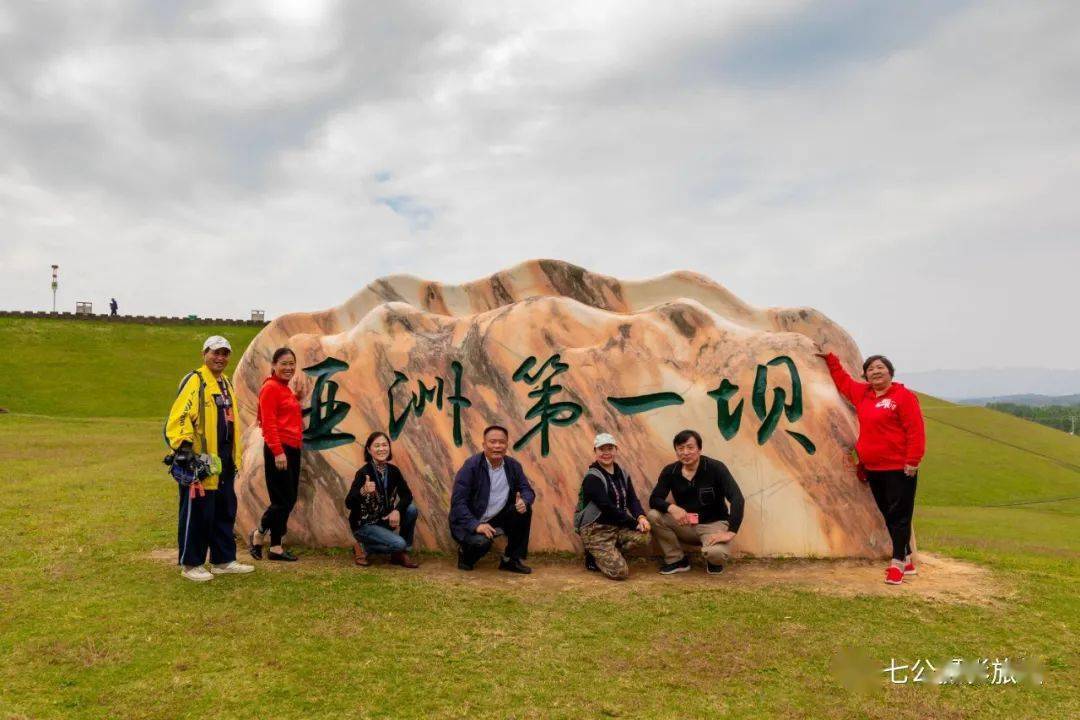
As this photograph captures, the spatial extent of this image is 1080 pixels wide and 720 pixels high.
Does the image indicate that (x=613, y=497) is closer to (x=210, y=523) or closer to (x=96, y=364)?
(x=210, y=523)

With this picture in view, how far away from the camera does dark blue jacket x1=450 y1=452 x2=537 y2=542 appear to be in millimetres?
5641

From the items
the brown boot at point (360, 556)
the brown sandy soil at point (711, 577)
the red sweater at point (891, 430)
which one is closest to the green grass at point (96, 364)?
the brown boot at point (360, 556)

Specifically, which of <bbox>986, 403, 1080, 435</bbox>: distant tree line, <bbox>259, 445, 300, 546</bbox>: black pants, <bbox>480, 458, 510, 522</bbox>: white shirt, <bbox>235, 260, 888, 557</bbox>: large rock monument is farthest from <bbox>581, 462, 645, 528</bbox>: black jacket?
<bbox>986, 403, 1080, 435</bbox>: distant tree line

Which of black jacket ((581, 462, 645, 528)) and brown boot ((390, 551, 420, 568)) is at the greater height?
black jacket ((581, 462, 645, 528))

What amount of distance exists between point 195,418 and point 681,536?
156 inches

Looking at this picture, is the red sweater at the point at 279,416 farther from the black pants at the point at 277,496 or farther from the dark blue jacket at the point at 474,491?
the dark blue jacket at the point at 474,491

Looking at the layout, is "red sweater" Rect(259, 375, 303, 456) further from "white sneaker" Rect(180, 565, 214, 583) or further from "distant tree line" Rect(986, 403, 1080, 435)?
"distant tree line" Rect(986, 403, 1080, 435)

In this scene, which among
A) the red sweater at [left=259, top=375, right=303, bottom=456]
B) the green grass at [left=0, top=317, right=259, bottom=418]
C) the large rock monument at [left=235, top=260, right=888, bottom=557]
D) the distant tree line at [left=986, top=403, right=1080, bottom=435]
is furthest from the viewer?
the distant tree line at [left=986, top=403, right=1080, bottom=435]

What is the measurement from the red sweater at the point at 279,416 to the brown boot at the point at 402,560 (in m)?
1.30

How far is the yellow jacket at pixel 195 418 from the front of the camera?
5.12 metres

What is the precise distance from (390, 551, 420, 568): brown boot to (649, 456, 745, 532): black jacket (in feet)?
6.81

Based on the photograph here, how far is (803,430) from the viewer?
20.1 feet

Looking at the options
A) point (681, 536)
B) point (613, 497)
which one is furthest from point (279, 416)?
point (681, 536)

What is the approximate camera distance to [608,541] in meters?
5.63
